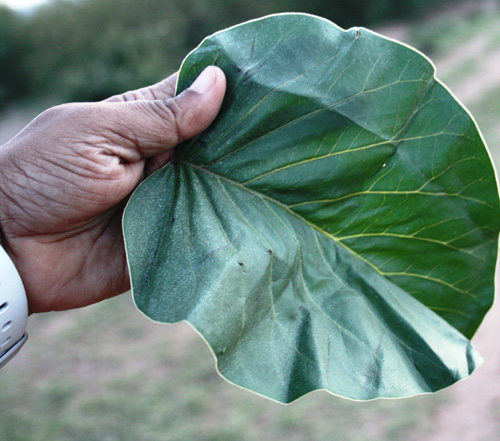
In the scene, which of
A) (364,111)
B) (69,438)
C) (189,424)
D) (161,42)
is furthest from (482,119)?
(364,111)

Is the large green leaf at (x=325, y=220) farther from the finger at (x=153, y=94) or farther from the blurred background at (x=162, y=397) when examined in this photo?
the blurred background at (x=162, y=397)

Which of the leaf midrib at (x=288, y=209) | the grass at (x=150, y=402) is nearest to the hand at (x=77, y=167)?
the leaf midrib at (x=288, y=209)

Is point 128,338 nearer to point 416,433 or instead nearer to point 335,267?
point 416,433

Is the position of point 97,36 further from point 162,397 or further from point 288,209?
point 288,209

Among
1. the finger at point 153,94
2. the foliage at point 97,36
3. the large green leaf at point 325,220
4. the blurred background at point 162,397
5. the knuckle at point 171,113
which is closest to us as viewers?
the large green leaf at point 325,220

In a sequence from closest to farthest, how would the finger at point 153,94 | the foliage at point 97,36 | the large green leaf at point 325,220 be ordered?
1. the large green leaf at point 325,220
2. the finger at point 153,94
3. the foliage at point 97,36

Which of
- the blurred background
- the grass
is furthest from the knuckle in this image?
the grass

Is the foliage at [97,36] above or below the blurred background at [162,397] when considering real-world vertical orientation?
above

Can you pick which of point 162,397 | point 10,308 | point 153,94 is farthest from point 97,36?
point 10,308
